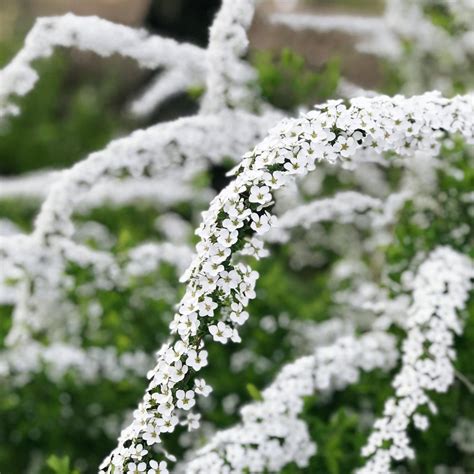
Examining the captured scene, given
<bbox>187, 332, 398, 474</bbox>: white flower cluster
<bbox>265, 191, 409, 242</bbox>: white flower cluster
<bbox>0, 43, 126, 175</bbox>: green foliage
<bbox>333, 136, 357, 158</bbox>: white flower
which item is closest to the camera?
<bbox>333, 136, 357, 158</bbox>: white flower

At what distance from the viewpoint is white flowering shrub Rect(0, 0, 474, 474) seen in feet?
5.81

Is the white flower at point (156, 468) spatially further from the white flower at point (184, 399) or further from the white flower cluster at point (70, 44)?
the white flower cluster at point (70, 44)

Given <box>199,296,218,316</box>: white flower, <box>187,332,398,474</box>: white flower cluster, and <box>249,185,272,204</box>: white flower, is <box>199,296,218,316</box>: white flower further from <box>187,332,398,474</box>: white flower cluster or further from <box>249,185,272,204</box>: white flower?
<box>187,332,398,474</box>: white flower cluster

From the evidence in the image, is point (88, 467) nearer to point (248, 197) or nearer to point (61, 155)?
point (248, 197)

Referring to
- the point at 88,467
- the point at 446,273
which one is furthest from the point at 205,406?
the point at 446,273

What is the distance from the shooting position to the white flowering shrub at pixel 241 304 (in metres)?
1.77

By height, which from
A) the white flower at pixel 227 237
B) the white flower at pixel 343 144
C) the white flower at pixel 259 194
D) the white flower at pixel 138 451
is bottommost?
the white flower at pixel 138 451

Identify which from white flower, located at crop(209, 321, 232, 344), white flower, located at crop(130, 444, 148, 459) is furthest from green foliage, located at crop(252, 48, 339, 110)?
white flower, located at crop(130, 444, 148, 459)

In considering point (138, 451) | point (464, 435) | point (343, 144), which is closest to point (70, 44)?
point (343, 144)

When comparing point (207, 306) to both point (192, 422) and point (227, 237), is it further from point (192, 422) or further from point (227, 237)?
point (192, 422)

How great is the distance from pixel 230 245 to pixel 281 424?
82 cm

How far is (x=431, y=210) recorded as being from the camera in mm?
2920

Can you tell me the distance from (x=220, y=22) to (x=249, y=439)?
1.17 m

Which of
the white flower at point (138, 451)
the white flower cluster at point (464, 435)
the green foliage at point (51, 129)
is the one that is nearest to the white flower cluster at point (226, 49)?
the white flower at point (138, 451)
